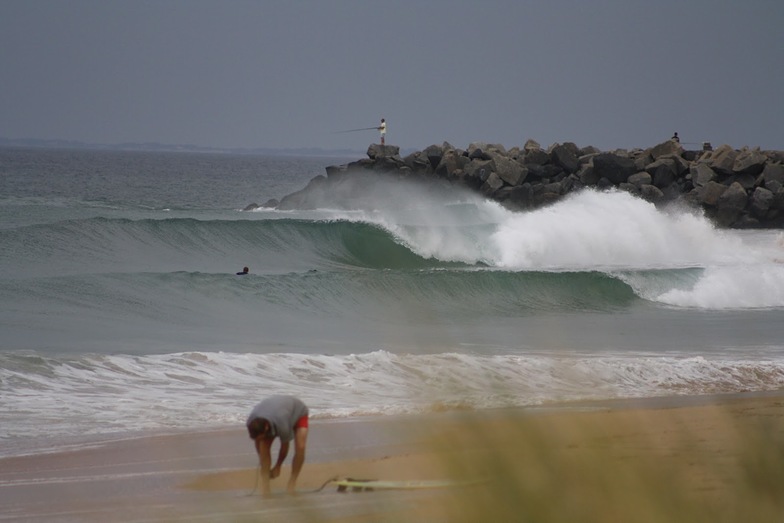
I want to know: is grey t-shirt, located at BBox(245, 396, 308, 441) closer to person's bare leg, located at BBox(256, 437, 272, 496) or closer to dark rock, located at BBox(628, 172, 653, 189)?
person's bare leg, located at BBox(256, 437, 272, 496)

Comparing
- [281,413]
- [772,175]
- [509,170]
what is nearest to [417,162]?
[509,170]

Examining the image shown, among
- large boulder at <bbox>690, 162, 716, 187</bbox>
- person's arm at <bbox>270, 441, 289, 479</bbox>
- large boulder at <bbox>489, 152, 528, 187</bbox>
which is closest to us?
person's arm at <bbox>270, 441, 289, 479</bbox>

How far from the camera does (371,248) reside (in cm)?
2730

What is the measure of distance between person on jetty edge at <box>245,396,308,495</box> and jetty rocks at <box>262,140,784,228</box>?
98.6 feet

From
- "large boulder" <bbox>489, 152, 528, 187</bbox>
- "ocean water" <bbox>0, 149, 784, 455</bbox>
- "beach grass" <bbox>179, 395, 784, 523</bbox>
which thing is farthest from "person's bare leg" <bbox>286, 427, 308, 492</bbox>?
"large boulder" <bbox>489, 152, 528, 187</bbox>

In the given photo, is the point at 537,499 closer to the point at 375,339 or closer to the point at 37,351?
the point at 37,351

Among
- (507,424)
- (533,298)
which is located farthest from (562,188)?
(507,424)

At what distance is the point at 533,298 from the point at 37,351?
11298mm

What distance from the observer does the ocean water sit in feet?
30.3

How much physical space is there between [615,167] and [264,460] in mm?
32301

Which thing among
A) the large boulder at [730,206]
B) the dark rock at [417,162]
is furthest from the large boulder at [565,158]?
the dark rock at [417,162]

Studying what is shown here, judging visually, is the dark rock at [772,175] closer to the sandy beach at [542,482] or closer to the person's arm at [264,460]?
the sandy beach at [542,482]

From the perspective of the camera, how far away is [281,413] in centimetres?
571

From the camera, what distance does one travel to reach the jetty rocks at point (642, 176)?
35156mm
